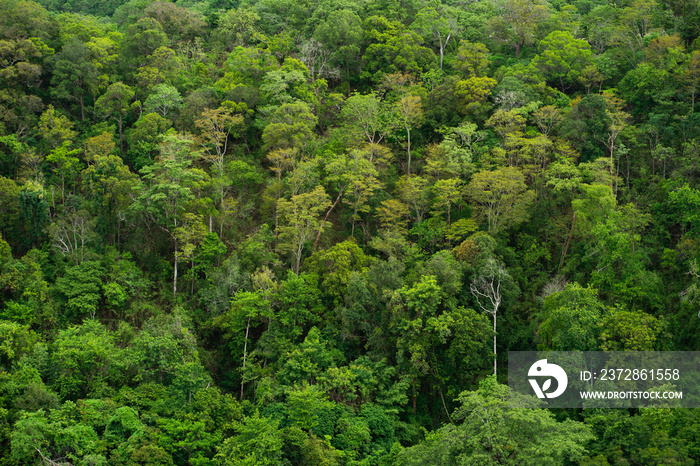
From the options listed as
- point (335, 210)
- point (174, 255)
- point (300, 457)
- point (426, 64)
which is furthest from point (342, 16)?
point (300, 457)

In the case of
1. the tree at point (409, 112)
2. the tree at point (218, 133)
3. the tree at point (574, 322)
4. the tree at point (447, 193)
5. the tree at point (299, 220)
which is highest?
the tree at point (409, 112)

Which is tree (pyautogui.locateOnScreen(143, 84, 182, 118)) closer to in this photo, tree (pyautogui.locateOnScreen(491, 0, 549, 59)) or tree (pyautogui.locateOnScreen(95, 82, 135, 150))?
tree (pyautogui.locateOnScreen(95, 82, 135, 150))

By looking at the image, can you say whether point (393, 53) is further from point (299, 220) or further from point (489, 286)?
point (489, 286)

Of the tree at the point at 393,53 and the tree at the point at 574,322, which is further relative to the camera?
the tree at the point at 393,53

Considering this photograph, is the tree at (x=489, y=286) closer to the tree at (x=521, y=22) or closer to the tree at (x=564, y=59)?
the tree at (x=564, y=59)

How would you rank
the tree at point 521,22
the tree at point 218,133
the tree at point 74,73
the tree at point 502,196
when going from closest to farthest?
the tree at point 502,196 → the tree at point 218,133 → the tree at point 74,73 → the tree at point 521,22

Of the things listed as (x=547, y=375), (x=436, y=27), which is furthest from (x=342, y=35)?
(x=547, y=375)

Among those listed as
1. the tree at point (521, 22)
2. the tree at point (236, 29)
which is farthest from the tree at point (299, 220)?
the tree at point (236, 29)

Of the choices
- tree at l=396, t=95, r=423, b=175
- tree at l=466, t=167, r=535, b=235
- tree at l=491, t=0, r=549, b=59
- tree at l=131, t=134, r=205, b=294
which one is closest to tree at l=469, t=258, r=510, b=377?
Result: tree at l=466, t=167, r=535, b=235
